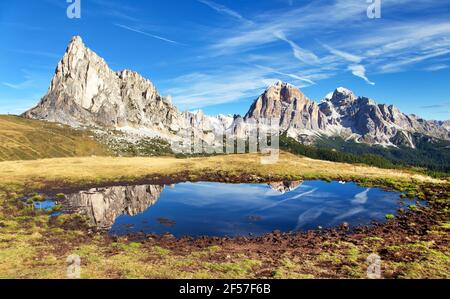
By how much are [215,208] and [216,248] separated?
24826 millimetres

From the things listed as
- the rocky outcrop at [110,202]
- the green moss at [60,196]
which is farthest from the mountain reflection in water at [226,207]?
the green moss at [60,196]

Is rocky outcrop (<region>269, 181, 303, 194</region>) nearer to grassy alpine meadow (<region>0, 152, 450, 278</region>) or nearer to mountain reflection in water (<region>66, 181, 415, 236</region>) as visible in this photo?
mountain reflection in water (<region>66, 181, 415, 236</region>)

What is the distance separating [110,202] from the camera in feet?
196

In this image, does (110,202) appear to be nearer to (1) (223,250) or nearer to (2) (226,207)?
(2) (226,207)

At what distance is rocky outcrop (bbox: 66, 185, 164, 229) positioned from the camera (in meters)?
50.0

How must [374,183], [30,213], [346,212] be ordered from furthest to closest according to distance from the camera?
1. [374,183]
2. [346,212]
3. [30,213]

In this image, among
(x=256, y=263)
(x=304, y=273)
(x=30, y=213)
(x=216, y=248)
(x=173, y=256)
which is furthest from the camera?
(x=30, y=213)

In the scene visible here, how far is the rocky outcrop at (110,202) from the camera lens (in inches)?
1968

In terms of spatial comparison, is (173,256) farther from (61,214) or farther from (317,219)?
(317,219)

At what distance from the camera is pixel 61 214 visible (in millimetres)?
49125

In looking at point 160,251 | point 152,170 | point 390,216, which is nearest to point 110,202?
point 160,251

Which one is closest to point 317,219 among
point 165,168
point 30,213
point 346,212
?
point 346,212

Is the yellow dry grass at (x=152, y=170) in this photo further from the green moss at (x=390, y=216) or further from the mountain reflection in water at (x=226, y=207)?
the green moss at (x=390, y=216)
